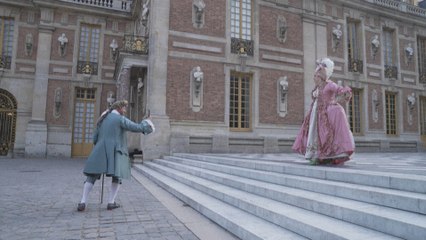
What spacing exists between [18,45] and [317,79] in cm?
1726

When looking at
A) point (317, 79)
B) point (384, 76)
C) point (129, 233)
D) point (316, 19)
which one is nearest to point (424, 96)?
point (384, 76)

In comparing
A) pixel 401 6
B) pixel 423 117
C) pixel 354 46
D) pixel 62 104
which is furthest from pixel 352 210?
pixel 401 6

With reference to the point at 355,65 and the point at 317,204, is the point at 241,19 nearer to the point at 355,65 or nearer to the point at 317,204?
the point at 355,65

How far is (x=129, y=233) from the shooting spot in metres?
3.77

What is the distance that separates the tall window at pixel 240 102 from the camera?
13328 millimetres

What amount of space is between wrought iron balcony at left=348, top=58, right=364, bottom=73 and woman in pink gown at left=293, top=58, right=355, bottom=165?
451 inches

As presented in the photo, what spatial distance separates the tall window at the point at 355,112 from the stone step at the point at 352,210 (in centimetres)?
1281

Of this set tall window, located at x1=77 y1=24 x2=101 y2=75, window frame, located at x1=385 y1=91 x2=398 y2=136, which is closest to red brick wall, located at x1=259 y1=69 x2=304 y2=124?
window frame, located at x1=385 y1=91 x2=398 y2=136

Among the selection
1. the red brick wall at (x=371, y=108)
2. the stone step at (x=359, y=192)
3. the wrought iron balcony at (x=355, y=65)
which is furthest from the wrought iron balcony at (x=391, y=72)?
the stone step at (x=359, y=192)

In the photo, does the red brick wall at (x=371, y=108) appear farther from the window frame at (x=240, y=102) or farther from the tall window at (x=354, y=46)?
the window frame at (x=240, y=102)

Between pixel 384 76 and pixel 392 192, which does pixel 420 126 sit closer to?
pixel 384 76

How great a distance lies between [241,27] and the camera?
13.8 m

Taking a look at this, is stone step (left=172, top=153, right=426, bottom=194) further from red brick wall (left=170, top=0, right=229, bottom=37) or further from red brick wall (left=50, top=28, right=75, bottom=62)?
red brick wall (left=50, top=28, right=75, bottom=62)

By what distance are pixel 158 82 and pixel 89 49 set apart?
870cm
